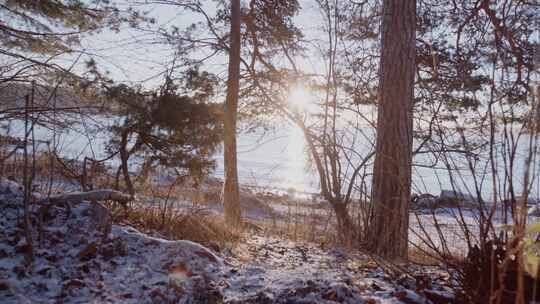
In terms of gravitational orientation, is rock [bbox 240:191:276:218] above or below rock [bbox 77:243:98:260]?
below

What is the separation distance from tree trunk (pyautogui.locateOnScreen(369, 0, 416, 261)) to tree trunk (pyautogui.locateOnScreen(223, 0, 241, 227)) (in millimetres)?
3820

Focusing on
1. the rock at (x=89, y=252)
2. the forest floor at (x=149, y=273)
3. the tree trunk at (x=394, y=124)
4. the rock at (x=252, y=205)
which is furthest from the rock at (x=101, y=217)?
the rock at (x=252, y=205)

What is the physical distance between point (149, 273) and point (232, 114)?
5104mm

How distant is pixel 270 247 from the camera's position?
11.5 feet

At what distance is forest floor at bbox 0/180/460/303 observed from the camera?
6.47 feet

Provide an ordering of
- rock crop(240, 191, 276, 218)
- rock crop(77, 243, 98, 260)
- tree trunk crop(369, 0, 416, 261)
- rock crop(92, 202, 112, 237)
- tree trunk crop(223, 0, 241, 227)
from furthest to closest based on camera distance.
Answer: rock crop(240, 191, 276, 218)
tree trunk crop(223, 0, 241, 227)
tree trunk crop(369, 0, 416, 261)
rock crop(92, 202, 112, 237)
rock crop(77, 243, 98, 260)

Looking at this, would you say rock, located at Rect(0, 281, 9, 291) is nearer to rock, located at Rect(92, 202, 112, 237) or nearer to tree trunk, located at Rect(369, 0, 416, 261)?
rock, located at Rect(92, 202, 112, 237)

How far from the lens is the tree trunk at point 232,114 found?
7148 millimetres

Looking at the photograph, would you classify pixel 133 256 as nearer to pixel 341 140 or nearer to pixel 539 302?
pixel 539 302

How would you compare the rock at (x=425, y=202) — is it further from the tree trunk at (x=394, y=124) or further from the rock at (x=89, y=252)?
the rock at (x=89, y=252)

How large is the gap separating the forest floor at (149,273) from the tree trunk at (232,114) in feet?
14.1

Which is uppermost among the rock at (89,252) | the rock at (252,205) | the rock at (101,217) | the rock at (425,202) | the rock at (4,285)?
the rock at (425,202)

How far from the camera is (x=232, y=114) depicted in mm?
7148

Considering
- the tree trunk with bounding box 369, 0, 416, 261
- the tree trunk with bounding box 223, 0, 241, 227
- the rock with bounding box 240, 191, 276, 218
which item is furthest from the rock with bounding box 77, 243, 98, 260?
the rock with bounding box 240, 191, 276, 218
